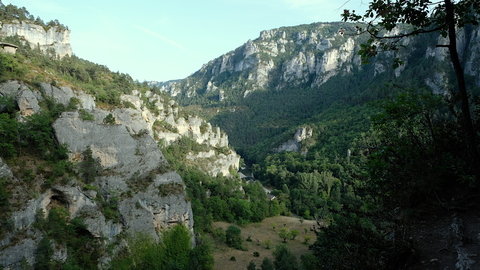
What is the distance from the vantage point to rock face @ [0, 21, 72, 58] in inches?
2151

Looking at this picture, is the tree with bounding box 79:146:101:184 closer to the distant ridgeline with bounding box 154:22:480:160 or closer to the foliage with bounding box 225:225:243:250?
the foliage with bounding box 225:225:243:250

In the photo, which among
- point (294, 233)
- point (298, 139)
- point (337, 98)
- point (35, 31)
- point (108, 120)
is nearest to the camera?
point (108, 120)

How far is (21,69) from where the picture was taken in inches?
1316

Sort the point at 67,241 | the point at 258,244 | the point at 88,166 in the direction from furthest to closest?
the point at 258,244
the point at 88,166
the point at 67,241

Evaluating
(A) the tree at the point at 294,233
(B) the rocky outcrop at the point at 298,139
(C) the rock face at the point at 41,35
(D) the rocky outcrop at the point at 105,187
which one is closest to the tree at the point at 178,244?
(D) the rocky outcrop at the point at 105,187

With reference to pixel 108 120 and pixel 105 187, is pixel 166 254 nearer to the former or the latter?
pixel 105 187

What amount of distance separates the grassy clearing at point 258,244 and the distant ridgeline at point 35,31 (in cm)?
5276

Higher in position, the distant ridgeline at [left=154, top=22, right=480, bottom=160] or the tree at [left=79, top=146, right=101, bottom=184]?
the distant ridgeline at [left=154, top=22, right=480, bottom=160]

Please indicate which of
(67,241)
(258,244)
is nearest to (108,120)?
(67,241)

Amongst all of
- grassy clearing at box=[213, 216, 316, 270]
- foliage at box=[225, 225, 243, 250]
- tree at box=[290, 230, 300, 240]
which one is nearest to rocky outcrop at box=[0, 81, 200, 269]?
grassy clearing at box=[213, 216, 316, 270]

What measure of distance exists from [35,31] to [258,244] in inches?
2530

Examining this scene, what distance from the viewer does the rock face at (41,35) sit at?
54.6m

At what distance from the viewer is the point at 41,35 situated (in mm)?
60656

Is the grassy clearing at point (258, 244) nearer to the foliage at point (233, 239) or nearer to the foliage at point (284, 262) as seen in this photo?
the foliage at point (233, 239)
